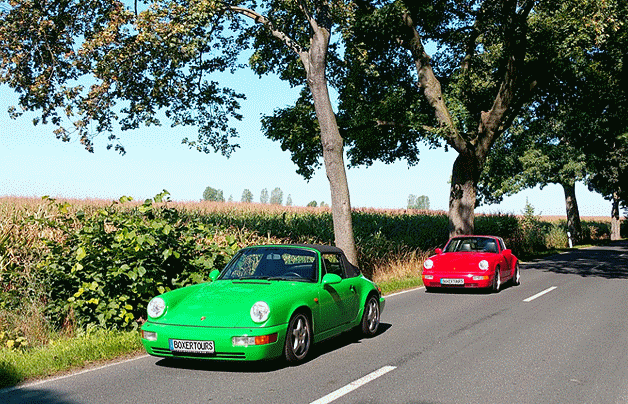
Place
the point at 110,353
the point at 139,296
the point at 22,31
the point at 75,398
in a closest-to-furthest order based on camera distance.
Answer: the point at 75,398
the point at 110,353
the point at 139,296
the point at 22,31

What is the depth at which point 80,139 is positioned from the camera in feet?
59.9

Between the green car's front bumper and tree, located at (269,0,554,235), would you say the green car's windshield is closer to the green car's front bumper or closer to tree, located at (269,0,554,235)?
the green car's front bumper

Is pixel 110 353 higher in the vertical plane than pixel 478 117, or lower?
lower

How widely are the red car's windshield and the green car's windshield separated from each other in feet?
30.3

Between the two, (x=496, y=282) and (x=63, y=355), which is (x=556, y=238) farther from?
(x=63, y=355)

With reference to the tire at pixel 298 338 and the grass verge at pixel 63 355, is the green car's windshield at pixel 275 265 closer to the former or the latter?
the tire at pixel 298 338

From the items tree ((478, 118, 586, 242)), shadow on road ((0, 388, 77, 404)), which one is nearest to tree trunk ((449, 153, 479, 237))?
shadow on road ((0, 388, 77, 404))

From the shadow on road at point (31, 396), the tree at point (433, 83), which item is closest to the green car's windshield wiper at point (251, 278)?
the shadow on road at point (31, 396)

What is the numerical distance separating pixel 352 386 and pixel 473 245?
11230 millimetres

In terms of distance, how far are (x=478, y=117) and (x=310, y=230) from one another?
11002 millimetres

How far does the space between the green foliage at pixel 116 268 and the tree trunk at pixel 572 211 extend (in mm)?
43111

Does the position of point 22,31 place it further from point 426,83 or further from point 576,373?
point 576,373

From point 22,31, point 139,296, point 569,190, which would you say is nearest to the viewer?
point 139,296

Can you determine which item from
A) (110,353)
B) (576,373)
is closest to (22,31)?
(110,353)
